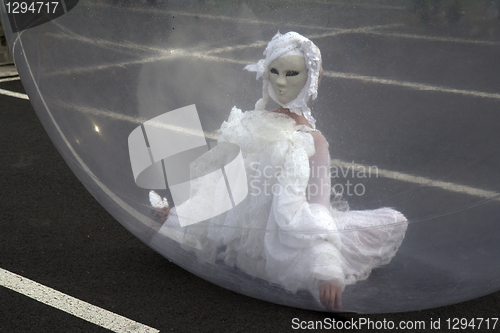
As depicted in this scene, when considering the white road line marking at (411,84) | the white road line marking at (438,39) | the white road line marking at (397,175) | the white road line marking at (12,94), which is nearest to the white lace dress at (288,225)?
the white road line marking at (397,175)

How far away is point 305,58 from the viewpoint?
181cm

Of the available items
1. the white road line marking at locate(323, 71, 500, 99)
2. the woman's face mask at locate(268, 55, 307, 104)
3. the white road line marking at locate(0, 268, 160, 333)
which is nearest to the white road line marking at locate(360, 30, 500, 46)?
the white road line marking at locate(323, 71, 500, 99)

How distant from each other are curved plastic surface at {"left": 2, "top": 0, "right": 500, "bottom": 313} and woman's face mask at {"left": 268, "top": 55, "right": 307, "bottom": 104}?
93 mm

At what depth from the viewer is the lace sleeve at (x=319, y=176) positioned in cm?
182

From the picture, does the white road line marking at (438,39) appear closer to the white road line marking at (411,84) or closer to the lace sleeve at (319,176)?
the white road line marking at (411,84)

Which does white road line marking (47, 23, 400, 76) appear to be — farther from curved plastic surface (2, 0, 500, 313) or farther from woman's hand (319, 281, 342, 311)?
woman's hand (319, 281, 342, 311)

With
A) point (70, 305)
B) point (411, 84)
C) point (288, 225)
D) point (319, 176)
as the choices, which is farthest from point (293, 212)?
point (70, 305)

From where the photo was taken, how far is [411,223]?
1.70 meters

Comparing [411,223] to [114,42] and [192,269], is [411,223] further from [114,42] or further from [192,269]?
[114,42]

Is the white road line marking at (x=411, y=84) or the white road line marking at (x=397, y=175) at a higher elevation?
the white road line marking at (x=411, y=84)

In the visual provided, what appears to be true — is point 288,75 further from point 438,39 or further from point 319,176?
point 438,39

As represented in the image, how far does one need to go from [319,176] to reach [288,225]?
207 mm

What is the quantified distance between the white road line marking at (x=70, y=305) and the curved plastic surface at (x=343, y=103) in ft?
1.22
